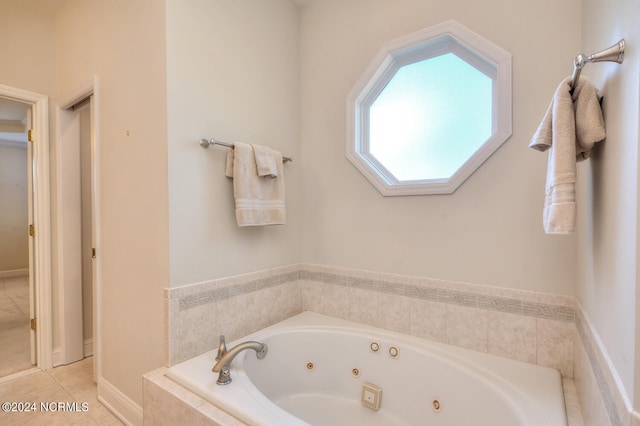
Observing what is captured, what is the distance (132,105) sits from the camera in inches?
67.1

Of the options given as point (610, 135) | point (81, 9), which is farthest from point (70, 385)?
point (610, 135)

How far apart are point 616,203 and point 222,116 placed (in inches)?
68.0

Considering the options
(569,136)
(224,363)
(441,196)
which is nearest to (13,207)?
(224,363)

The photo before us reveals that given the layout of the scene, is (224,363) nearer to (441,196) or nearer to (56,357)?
(441,196)

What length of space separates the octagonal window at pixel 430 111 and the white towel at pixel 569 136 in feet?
1.90

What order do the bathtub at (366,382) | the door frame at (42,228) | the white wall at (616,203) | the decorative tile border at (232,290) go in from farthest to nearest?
1. the door frame at (42,228)
2. the decorative tile border at (232,290)
3. the bathtub at (366,382)
4. the white wall at (616,203)

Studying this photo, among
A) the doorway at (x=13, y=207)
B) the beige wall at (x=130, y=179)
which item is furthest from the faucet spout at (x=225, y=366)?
the doorway at (x=13, y=207)

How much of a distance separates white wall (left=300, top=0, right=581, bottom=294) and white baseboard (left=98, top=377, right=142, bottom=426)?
1.33 m

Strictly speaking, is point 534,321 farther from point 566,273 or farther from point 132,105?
point 132,105

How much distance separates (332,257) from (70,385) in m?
1.97

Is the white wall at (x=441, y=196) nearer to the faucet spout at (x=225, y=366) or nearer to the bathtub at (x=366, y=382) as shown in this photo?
the bathtub at (x=366, y=382)

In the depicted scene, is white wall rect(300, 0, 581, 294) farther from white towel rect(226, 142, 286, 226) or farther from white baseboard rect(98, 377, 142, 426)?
white baseboard rect(98, 377, 142, 426)

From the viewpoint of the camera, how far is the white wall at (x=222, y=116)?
1.58 metres

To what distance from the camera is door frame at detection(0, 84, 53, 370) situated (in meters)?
2.30
